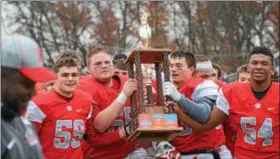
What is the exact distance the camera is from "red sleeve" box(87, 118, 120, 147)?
6.50 m

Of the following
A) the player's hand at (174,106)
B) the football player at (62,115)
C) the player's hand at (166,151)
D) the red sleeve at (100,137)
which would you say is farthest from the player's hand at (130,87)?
the player's hand at (166,151)

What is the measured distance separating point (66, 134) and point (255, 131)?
5.65ft

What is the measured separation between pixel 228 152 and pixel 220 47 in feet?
59.5

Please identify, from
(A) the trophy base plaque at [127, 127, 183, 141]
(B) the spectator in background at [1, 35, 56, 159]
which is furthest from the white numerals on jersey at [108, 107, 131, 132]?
(B) the spectator in background at [1, 35, 56, 159]

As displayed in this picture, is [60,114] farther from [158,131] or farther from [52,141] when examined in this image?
[158,131]

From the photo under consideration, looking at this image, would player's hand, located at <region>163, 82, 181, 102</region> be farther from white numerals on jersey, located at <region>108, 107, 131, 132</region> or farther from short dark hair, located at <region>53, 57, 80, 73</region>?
short dark hair, located at <region>53, 57, 80, 73</region>

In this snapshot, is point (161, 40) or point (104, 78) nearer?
point (104, 78)

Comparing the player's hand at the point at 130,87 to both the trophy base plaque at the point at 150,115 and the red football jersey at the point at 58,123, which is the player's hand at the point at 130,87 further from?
the red football jersey at the point at 58,123

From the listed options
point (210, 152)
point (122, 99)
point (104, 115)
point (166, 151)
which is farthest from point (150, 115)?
point (210, 152)

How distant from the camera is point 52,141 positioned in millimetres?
6113

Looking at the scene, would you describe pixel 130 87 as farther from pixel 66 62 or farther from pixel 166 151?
pixel 166 151

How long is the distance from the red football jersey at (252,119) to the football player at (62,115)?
1.33m

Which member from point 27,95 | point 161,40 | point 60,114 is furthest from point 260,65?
point 161,40

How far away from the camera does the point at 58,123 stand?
6.14m
